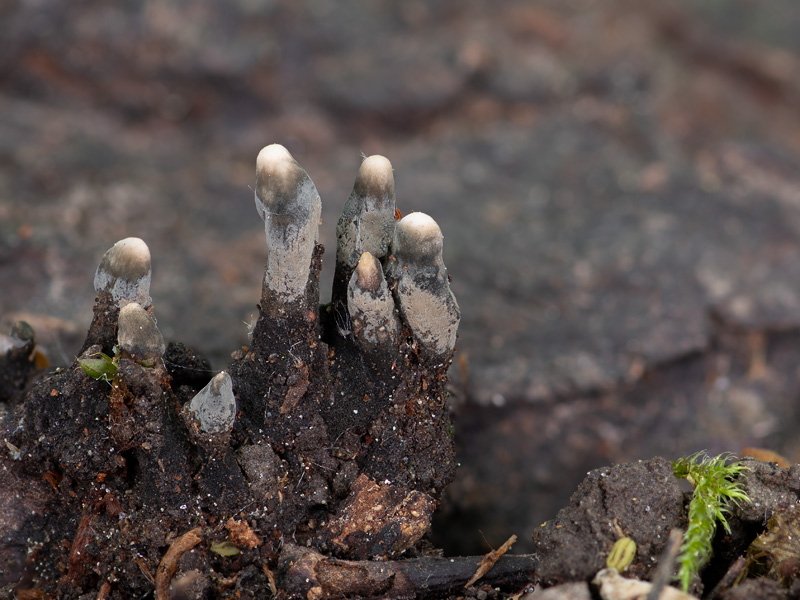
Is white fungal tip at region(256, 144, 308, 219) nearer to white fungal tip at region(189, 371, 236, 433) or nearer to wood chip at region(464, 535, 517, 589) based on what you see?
white fungal tip at region(189, 371, 236, 433)

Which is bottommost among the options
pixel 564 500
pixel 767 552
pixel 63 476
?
pixel 767 552

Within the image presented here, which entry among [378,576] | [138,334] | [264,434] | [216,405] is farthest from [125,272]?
[378,576]

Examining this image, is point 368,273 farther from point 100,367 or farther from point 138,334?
point 100,367

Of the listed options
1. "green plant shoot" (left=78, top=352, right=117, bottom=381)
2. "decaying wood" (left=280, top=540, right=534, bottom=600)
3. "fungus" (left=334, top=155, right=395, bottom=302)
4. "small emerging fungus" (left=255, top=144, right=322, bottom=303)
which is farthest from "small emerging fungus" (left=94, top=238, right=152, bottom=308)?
"decaying wood" (left=280, top=540, right=534, bottom=600)

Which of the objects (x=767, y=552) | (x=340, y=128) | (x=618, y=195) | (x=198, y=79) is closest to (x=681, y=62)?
(x=618, y=195)

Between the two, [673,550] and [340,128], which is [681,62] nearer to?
[340,128]

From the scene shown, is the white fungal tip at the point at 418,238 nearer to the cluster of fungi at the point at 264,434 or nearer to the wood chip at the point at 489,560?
the cluster of fungi at the point at 264,434
